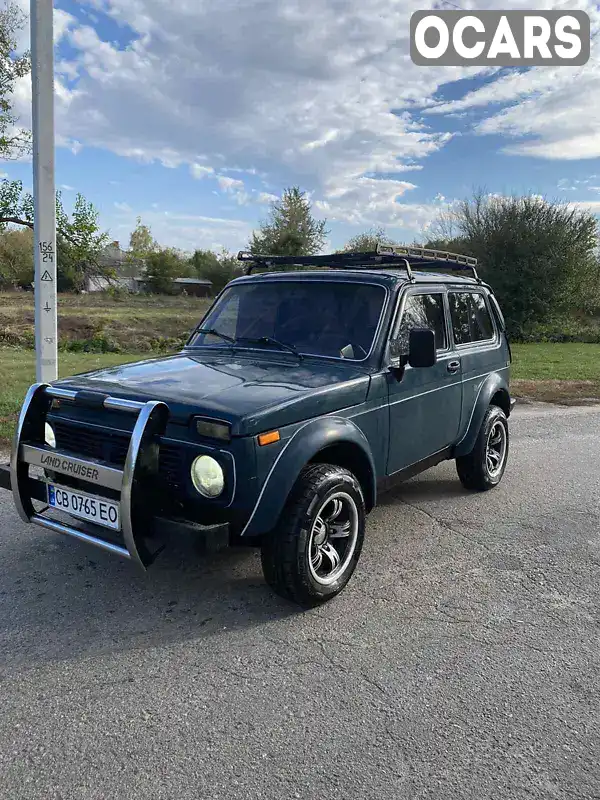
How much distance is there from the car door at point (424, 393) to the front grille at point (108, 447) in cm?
164

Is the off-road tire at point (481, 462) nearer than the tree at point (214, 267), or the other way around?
the off-road tire at point (481, 462)

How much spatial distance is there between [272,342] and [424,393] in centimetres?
121

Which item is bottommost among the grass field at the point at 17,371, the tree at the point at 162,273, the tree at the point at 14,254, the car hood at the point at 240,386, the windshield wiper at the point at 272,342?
the grass field at the point at 17,371

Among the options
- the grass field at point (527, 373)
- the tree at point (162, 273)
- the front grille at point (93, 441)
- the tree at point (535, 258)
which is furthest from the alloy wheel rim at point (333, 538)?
the tree at point (162, 273)

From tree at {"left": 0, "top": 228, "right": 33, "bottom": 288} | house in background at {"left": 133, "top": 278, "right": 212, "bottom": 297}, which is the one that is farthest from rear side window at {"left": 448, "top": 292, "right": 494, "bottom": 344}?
house in background at {"left": 133, "top": 278, "right": 212, "bottom": 297}

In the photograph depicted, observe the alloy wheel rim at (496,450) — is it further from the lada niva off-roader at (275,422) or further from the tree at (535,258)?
the tree at (535,258)

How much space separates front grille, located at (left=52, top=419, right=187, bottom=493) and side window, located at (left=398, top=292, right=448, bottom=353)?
76.1 inches

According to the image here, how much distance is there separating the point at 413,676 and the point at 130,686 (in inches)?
52.7

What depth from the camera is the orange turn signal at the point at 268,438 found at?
129 inches

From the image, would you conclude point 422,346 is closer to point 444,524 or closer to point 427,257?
point 427,257

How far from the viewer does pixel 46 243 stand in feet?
22.6

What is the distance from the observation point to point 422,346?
425 centimetres

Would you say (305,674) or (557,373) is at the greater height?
(557,373)

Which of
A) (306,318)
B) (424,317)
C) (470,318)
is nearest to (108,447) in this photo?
(306,318)
